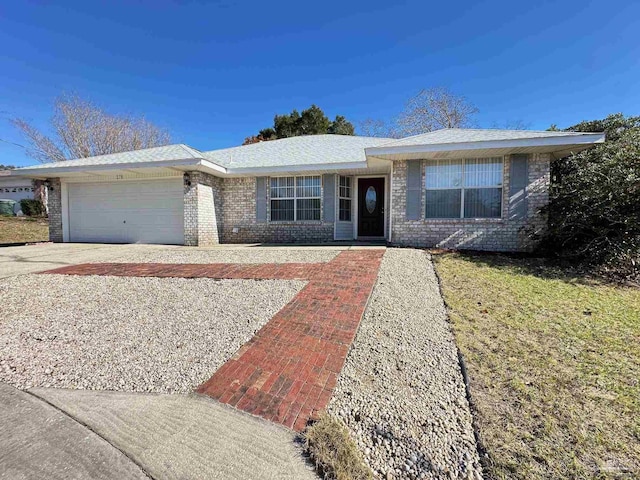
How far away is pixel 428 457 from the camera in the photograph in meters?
1.78

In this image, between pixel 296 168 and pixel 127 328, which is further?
pixel 296 168

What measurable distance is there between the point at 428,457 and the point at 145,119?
2985cm

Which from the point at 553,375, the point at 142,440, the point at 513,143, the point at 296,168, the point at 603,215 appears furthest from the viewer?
the point at 296,168

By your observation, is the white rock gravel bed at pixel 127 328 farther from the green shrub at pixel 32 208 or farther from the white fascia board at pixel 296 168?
the green shrub at pixel 32 208

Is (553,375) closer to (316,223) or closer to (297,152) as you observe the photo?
(316,223)

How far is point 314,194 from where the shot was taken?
11.4 m

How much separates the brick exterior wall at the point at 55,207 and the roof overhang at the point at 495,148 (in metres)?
12.8

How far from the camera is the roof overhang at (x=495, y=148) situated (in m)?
7.49

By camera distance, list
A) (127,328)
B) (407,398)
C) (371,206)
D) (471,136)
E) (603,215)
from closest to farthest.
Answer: (407,398) → (127,328) → (603,215) → (471,136) → (371,206)

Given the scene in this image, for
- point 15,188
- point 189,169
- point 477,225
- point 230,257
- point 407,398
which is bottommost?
point 407,398

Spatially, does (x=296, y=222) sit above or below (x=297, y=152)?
below

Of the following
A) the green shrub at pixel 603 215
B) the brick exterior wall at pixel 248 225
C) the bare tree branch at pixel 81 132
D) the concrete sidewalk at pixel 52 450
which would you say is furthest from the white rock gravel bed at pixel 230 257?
the bare tree branch at pixel 81 132

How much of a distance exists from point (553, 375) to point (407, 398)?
1.44 metres

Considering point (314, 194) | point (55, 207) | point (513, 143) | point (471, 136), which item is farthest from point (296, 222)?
point (55, 207)
